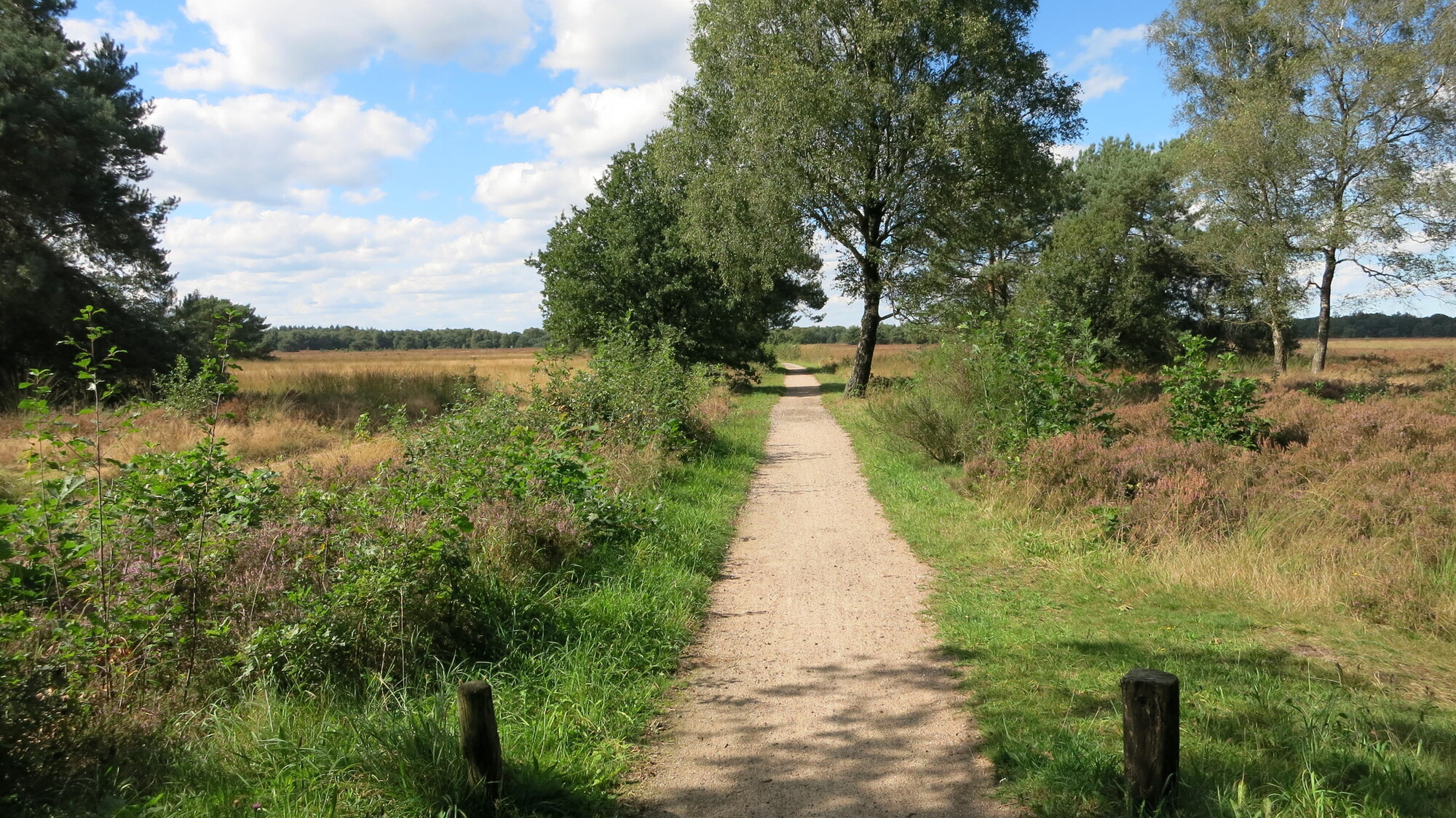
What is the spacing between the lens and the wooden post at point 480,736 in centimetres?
338

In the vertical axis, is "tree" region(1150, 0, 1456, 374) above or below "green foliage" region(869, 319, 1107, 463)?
above

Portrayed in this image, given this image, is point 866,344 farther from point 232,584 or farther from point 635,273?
point 232,584

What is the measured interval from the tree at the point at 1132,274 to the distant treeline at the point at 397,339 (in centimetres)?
6898

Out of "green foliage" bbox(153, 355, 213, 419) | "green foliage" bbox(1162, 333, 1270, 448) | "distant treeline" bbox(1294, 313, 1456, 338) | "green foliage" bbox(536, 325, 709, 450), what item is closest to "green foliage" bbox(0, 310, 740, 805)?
"green foliage" bbox(536, 325, 709, 450)

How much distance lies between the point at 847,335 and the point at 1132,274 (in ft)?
305

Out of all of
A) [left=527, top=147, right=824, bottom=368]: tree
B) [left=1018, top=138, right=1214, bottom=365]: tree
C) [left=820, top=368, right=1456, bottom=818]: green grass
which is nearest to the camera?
[left=820, top=368, right=1456, bottom=818]: green grass

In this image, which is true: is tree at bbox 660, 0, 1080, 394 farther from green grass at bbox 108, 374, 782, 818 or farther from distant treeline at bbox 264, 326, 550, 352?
distant treeline at bbox 264, 326, 550, 352

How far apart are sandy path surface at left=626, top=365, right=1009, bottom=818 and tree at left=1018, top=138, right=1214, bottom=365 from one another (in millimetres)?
17780

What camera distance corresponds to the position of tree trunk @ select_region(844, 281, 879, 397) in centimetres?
2469

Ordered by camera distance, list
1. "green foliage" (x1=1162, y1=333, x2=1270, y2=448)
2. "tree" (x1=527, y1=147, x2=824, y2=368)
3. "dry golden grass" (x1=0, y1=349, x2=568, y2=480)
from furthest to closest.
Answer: "tree" (x1=527, y1=147, x2=824, y2=368), "dry golden grass" (x1=0, y1=349, x2=568, y2=480), "green foliage" (x1=1162, y1=333, x2=1270, y2=448)

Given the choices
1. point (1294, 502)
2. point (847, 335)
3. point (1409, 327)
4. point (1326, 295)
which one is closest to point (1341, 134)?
point (1326, 295)

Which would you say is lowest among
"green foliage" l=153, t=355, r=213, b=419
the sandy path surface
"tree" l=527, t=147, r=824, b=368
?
the sandy path surface

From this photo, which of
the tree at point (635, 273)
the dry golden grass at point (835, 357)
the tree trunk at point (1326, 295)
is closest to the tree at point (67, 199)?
the tree at point (635, 273)

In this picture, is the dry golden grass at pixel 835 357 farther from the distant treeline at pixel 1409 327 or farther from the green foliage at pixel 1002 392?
the distant treeline at pixel 1409 327
